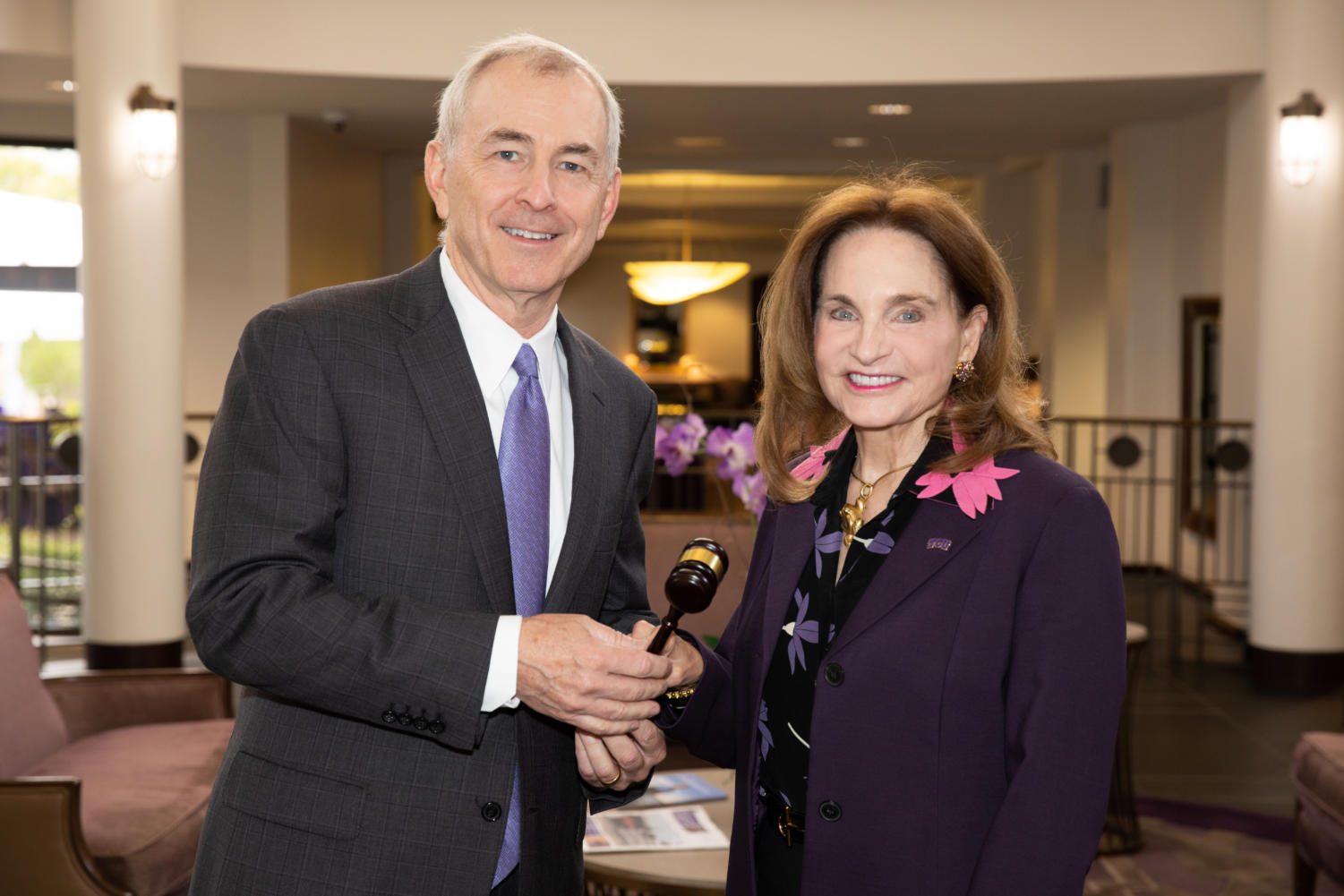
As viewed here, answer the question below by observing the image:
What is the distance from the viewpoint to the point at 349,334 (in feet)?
5.61

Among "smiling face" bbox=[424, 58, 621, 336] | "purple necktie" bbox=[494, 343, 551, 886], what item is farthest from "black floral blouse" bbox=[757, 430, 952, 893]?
"smiling face" bbox=[424, 58, 621, 336]

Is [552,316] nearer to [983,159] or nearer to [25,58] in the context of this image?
[25,58]

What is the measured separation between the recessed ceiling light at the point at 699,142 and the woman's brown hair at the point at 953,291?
28.1ft

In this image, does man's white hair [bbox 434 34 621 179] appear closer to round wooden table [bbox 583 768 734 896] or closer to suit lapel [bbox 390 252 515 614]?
suit lapel [bbox 390 252 515 614]

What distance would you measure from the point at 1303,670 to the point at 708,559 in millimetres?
6321

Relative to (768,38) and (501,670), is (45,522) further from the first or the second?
(501,670)

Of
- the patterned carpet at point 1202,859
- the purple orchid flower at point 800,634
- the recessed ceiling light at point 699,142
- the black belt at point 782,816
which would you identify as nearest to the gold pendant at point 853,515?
the purple orchid flower at point 800,634

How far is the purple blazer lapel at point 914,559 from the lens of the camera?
5.38ft

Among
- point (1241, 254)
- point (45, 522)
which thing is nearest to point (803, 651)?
point (1241, 254)

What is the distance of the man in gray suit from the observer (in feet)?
5.14

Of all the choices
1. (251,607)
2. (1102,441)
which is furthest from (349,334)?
(1102,441)

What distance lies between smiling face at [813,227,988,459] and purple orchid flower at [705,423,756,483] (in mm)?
1221

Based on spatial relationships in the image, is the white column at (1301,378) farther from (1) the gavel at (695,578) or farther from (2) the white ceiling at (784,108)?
(1) the gavel at (695,578)

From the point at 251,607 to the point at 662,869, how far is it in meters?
1.48
